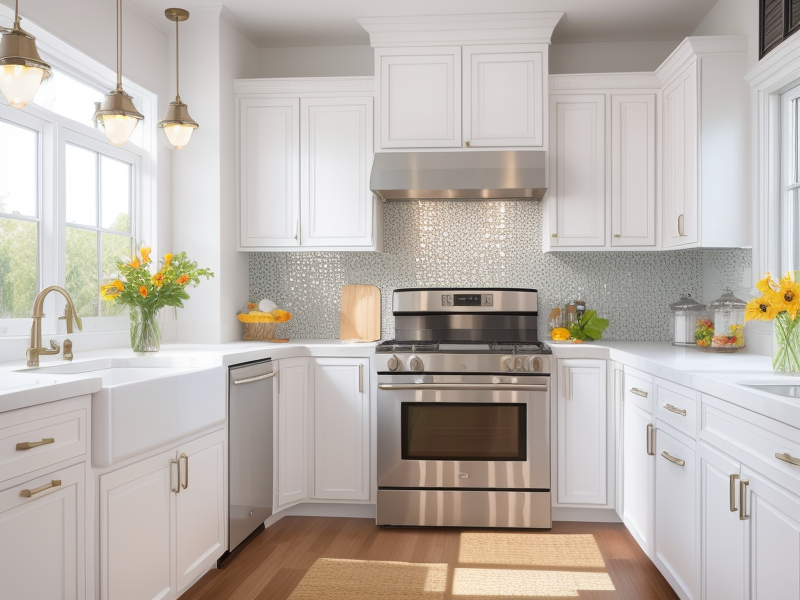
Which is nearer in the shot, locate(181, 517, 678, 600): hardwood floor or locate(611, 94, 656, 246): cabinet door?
locate(181, 517, 678, 600): hardwood floor

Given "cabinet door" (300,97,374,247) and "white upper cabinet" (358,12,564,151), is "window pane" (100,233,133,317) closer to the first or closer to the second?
"cabinet door" (300,97,374,247)

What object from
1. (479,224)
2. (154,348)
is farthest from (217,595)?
(479,224)

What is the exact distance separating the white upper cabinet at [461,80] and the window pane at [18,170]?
5.45 feet

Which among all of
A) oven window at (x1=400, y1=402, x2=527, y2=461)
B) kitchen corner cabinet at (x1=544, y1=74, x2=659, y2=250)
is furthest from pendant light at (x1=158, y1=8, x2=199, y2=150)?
kitchen corner cabinet at (x1=544, y1=74, x2=659, y2=250)

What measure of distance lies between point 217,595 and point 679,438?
183cm

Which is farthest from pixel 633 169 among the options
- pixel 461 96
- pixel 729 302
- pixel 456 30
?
pixel 456 30

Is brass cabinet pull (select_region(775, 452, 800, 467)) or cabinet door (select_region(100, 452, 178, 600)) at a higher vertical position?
brass cabinet pull (select_region(775, 452, 800, 467))

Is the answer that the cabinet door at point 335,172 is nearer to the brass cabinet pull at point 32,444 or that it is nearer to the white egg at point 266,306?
the white egg at point 266,306

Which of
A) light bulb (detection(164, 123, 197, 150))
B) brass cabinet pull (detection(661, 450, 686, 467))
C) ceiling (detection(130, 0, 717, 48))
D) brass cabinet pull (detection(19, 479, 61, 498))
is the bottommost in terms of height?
brass cabinet pull (detection(661, 450, 686, 467))

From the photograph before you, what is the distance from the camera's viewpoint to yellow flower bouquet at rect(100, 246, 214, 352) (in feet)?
9.36

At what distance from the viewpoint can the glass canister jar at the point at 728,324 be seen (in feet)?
9.84

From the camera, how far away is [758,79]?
293 cm

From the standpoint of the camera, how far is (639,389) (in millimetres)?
2832

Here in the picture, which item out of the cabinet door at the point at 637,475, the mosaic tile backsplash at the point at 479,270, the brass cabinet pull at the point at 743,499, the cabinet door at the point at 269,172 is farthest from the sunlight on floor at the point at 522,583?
the cabinet door at the point at 269,172
